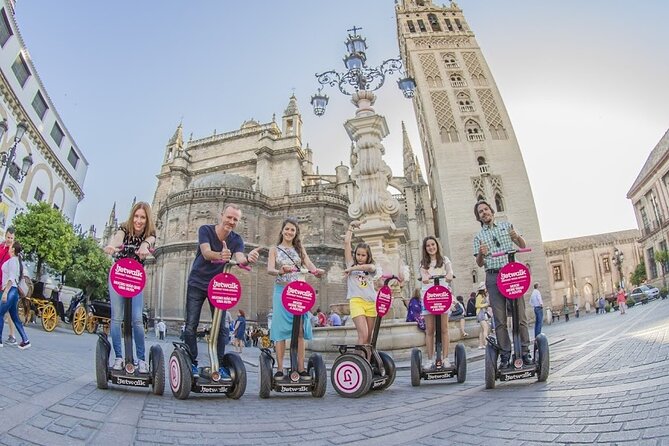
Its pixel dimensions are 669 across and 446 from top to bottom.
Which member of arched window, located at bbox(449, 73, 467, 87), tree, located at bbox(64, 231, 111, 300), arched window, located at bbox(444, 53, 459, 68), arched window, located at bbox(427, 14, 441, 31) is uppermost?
arched window, located at bbox(427, 14, 441, 31)

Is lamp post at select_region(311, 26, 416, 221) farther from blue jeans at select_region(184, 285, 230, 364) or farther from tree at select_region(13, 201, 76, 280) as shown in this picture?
tree at select_region(13, 201, 76, 280)

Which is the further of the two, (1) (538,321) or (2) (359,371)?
(1) (538,321)

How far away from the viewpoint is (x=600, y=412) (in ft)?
6.97

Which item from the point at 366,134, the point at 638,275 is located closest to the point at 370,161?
the point at 366,134

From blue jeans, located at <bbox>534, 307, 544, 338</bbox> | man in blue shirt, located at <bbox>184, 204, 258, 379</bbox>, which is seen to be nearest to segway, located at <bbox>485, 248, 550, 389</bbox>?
man in blue shirt, located at <bbox>184, 204, 258, 379</bbox>

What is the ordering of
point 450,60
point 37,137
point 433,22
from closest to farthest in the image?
point 37,137, point 450,60, point 433,22

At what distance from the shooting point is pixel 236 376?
3.26 meters

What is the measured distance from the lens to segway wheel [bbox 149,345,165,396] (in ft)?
10.3

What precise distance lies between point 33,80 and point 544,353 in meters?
32.2

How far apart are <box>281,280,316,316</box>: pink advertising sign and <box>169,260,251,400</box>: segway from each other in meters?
0.45

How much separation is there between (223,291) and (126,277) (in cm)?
85

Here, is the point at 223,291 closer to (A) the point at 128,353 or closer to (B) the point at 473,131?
(A) the point at 128,353

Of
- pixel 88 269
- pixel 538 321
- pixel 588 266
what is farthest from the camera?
pixel 588 266

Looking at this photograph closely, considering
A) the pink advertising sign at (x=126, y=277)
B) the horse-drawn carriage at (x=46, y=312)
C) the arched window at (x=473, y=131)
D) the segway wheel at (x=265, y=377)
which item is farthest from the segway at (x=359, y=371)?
the arched window at (x=473, y=131)
